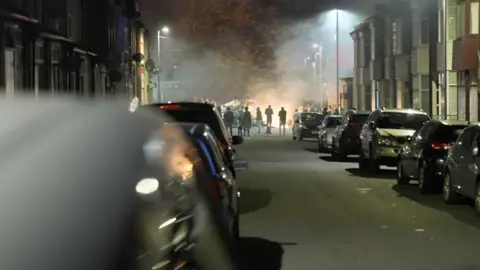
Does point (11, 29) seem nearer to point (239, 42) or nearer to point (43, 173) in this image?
point (43, 173)

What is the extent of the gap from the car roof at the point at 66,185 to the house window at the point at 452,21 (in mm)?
31865

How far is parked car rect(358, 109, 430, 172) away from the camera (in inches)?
844

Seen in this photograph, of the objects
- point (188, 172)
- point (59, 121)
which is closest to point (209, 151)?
point (188, 172)

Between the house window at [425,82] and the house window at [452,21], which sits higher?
the house window at [452,21]

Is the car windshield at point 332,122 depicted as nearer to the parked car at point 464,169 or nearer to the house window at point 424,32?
the house window at point 424,32

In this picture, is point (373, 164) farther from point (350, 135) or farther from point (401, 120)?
point (350, 135)

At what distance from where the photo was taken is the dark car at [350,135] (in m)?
26.8

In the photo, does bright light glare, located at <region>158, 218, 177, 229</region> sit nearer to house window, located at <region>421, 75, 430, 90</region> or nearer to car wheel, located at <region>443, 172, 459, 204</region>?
car wheel, located at <region>443, 172, 459, 204</region>

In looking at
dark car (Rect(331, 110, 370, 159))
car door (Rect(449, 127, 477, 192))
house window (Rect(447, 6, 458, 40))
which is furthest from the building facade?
house window (Rect(447, 6, 458, 40))

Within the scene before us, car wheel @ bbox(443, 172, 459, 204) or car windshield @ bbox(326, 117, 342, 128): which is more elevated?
car windshield @ bbox(326, 117, 342, 128)

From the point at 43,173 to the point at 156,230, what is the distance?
625 millimetres

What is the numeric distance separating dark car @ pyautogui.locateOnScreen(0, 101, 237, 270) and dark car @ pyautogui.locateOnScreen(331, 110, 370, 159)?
71.8 ft

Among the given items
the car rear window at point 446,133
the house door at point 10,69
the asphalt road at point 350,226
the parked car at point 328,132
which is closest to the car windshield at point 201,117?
the asphalt road at point 350,226

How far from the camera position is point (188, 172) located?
5105 mm
